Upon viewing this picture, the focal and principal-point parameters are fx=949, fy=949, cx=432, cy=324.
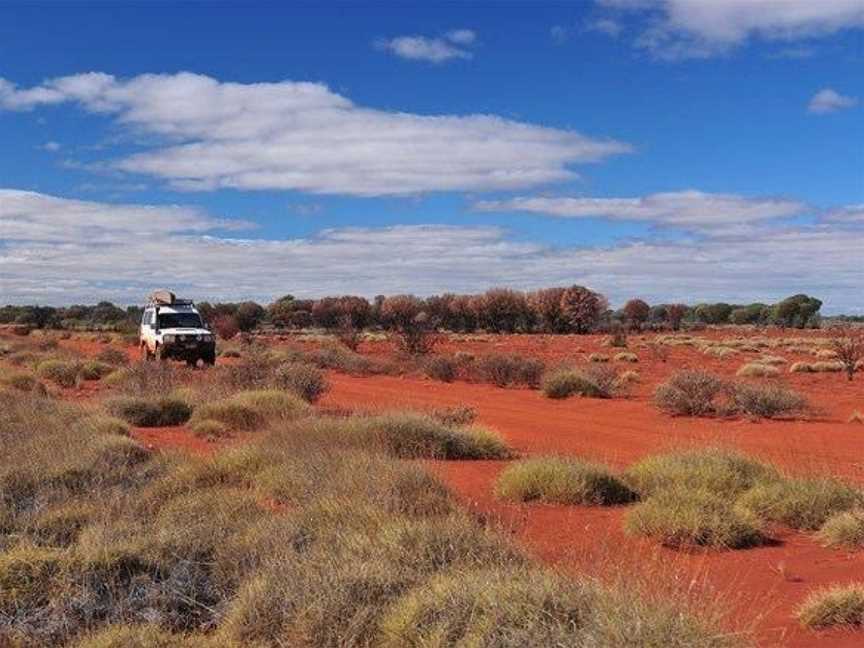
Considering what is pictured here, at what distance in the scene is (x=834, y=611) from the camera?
6.72 metres

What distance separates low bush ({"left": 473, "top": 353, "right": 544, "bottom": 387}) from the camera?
3098 centimetres

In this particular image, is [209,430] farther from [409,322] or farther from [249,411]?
[409,322]

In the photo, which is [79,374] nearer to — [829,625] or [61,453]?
[61,453]

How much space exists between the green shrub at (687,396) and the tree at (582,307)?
64.7 m

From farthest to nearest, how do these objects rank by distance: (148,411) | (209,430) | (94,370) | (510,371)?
(94,370) < (510,371) < (148,411) < (209,430)

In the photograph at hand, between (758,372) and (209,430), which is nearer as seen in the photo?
(209,430)

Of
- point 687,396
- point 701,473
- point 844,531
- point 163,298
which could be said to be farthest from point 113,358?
point 844,531

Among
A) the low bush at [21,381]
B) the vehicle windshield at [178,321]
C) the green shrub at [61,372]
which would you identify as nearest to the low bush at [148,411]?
the low bush at [21,381]

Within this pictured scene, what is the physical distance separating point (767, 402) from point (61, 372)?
2113 cm

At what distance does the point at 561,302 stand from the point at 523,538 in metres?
80.7

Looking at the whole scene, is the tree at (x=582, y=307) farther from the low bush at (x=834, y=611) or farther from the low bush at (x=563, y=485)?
the low bush at (x=834, y=611)

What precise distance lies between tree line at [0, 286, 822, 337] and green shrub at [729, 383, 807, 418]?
2091 inches

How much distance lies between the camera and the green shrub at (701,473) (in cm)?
1100

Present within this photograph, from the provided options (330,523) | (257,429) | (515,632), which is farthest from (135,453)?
(515,632)
